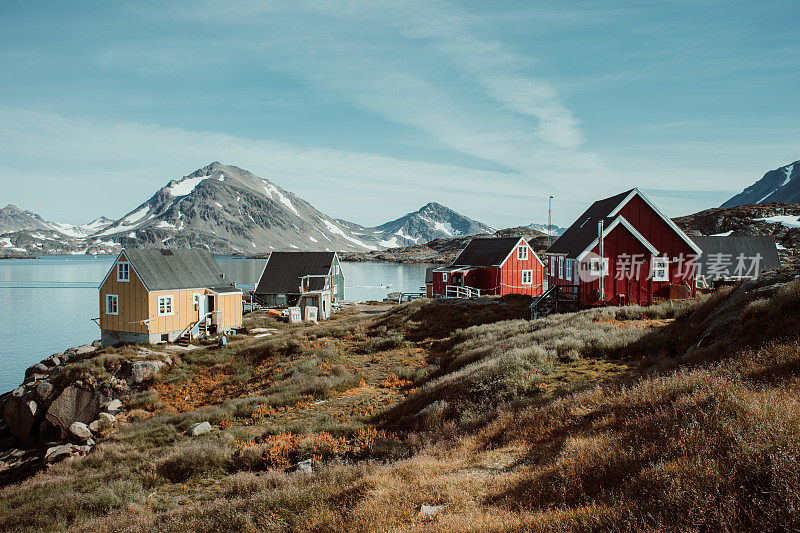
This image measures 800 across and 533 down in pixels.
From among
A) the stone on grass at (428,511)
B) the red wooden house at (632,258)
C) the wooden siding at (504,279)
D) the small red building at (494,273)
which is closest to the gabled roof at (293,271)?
the small red building at (494,273)

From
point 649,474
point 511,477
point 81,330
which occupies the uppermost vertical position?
point 649,474

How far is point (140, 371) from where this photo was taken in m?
26.2

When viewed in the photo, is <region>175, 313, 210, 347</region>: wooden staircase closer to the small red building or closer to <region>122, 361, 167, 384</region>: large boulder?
<region>122, 361, 167, 384</region>: large boulder

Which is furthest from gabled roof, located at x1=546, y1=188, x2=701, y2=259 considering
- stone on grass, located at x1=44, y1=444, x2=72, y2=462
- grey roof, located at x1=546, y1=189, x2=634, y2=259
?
stone on grass, located at x1=44, y1=444, x2=72, y2=462

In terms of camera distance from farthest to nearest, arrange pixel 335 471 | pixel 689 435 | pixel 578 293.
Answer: pixel 578 293 → pixel 335 471 → pixel 689 435

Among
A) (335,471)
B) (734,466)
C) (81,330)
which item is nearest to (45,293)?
(81,330)

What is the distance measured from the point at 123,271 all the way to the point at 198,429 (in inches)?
918

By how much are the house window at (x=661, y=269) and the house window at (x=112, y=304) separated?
37.6 m

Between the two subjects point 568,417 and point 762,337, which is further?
point 762,337

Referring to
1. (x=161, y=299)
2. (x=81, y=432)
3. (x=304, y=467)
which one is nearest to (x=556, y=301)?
(x=304, y=467)

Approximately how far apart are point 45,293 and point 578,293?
10668 centimetres

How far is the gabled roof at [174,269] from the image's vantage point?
107 ft

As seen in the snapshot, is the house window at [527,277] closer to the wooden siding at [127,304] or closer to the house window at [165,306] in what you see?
the house window at [165,306]

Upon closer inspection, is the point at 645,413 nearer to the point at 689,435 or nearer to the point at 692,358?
the point at 689,435
